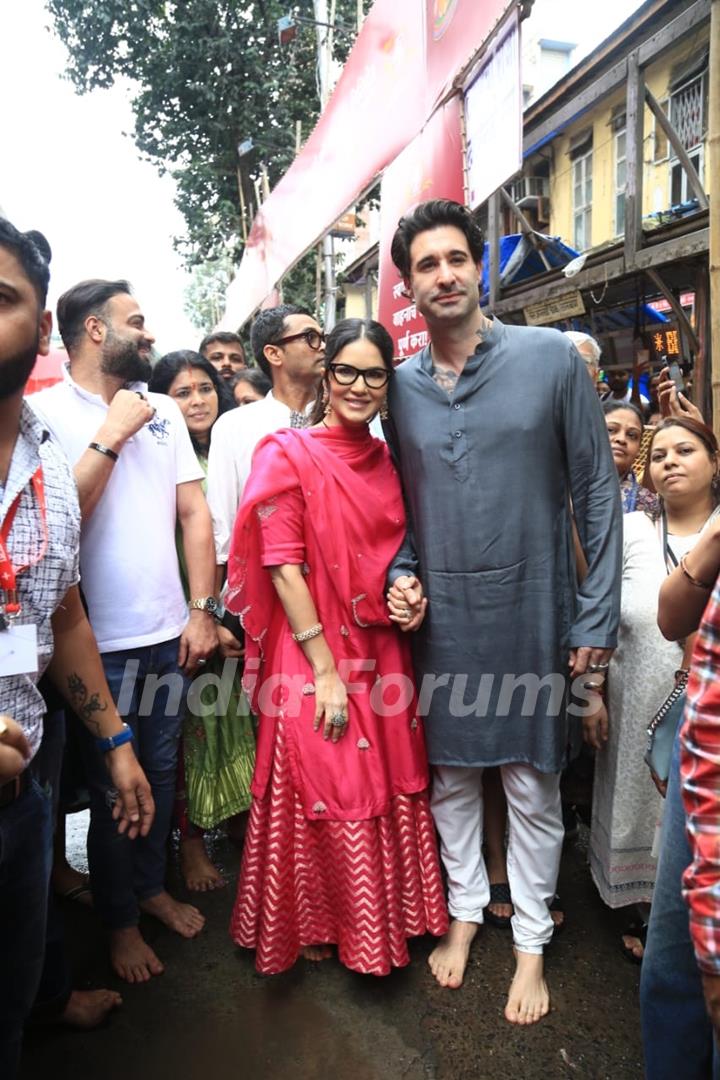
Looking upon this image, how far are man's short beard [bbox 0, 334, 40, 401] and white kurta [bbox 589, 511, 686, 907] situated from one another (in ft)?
5.41

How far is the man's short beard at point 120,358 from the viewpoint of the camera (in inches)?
81.9

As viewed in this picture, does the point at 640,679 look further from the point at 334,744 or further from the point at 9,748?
the point at 9,748

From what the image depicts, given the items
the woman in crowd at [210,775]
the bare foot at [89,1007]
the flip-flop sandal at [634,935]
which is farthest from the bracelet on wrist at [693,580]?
the bare foot at [89,1007]

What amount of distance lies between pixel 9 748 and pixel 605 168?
10872mm

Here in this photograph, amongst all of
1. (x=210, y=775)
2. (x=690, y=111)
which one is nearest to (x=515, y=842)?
(x=210, y=775)

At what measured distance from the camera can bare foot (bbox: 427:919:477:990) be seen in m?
2.00

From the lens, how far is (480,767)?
2.00 meters

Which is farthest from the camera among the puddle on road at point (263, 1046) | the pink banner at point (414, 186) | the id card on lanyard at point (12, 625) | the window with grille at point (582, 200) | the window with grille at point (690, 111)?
the window with grille at point (582, 200)

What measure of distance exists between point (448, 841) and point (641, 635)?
85 centimetres

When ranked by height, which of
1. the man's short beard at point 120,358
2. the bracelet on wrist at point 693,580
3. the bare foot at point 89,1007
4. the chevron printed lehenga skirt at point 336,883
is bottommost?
the bare foot at point 89,1007

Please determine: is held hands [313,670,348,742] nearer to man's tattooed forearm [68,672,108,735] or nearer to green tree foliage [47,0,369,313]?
man's tattooed forearm [68,672,108,735]

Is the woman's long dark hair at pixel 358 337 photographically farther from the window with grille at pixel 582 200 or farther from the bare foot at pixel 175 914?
the window with grille at pixel 582 200

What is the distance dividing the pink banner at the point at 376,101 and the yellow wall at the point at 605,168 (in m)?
3.65

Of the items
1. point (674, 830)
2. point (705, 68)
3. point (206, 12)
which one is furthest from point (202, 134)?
point (674, 830)
